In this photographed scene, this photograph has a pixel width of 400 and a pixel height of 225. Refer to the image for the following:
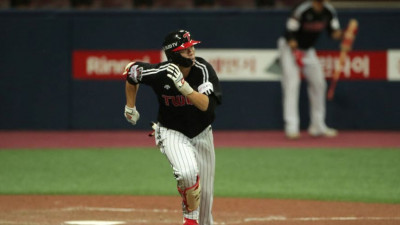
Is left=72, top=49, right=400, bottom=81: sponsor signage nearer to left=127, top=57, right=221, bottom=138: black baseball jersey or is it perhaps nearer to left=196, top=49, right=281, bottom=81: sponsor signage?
A: left=196, top=49, right=281, bottom=81: sponsor signage

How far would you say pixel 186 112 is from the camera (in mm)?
6652

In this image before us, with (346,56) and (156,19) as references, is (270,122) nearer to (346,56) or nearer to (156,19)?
(346,56)

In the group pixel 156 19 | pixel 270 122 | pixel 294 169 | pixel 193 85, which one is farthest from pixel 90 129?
pixel 193 85

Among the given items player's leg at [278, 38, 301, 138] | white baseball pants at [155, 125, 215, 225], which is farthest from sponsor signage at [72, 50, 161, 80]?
white baseball pants at [155, 125, 215, 225]

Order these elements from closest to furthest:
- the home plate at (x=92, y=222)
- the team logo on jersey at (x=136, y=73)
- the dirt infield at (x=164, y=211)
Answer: the team logo on jersey at (x=136, y=73) → the home plate at (x=92, y=222) → the dirt infield at (x=164, y=211)

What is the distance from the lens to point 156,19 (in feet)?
47.5

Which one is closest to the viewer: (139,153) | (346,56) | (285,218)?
(285,218)

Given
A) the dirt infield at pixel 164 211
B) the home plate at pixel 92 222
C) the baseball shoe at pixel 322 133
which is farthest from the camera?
the baseball shoe at pixel 322 133

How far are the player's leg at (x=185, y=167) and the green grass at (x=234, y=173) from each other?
8.80ft

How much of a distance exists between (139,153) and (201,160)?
5.61 m

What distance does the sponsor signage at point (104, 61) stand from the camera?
14460mm

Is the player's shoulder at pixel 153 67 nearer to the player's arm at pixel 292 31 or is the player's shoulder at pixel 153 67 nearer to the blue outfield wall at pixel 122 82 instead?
the player's arm at pixel 292 31

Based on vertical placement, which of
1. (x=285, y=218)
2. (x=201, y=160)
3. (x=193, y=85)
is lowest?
(x=285, y=218)

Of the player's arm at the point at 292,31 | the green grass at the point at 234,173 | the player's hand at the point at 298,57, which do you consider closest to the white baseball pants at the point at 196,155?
the green grass at the point at 234,173
